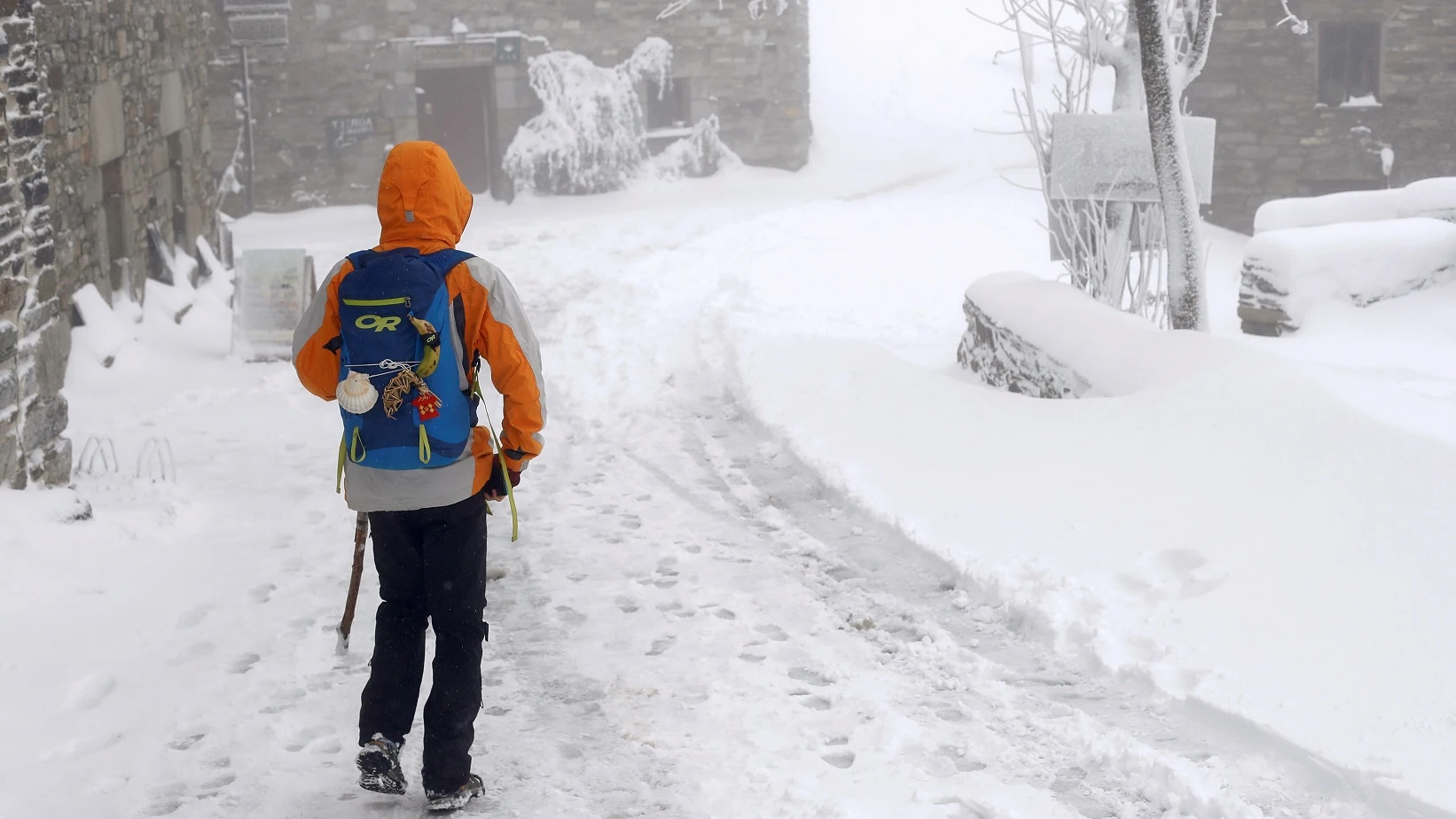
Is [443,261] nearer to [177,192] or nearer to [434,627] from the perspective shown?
[434,627]

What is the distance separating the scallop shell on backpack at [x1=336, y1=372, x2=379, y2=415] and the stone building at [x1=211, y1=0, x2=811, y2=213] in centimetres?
1639

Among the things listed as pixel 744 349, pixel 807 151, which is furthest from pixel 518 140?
pixel 744 349

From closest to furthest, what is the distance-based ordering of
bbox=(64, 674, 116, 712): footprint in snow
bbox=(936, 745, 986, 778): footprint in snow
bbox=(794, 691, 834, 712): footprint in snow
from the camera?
bbox=(936, 745, 986, 778): footprint in snow
bbox=(794, 691, 834, 712): footprint in snow
bbox=(64, 674, 116, 712): footprint in snow

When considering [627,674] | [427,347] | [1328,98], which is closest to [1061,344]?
[627,674]

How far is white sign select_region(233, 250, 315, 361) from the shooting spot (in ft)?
31.3

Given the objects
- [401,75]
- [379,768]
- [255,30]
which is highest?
[255,30]

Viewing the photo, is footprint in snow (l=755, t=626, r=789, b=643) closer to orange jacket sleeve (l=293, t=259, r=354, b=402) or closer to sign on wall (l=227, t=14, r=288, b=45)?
orange jacket sleeve (l=293, t=259, r=354, b=402)

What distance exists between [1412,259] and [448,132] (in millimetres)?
14109

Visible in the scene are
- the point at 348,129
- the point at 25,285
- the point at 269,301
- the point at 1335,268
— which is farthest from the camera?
the point at 348,129

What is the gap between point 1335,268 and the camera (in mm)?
9820

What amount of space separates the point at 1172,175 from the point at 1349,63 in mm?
12213

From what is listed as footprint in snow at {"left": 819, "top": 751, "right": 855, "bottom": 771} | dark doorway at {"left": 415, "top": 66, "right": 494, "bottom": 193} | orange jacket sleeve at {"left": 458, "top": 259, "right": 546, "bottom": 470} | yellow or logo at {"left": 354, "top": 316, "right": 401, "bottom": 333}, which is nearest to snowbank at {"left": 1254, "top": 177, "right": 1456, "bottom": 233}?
footprint in snow at {"left": 819, "top": 751, "right": 855, "bottom": 771}

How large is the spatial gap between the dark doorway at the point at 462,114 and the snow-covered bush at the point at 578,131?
0.85m

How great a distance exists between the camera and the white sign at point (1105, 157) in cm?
815
